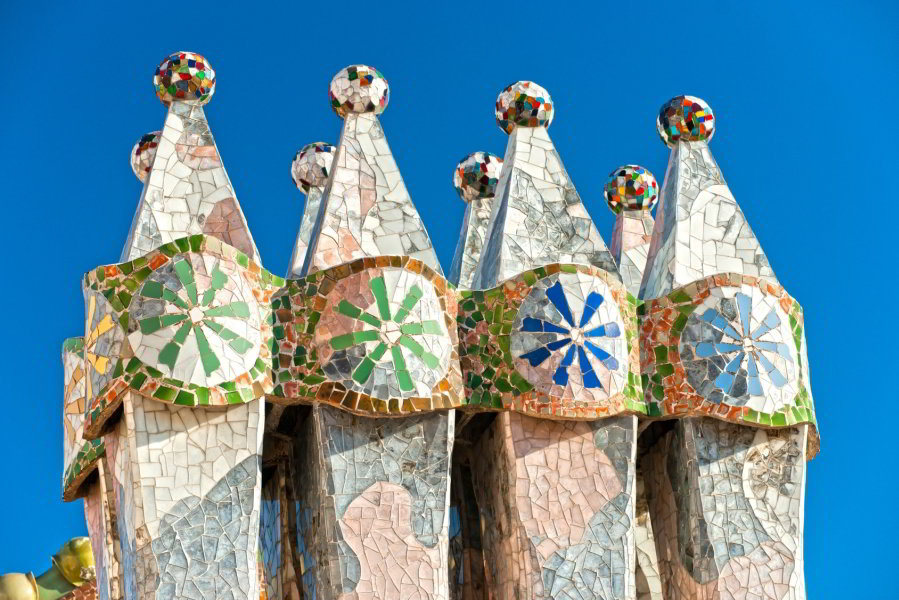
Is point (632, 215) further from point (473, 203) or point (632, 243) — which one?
point (473, 203)

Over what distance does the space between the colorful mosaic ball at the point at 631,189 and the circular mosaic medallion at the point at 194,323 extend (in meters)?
4.84

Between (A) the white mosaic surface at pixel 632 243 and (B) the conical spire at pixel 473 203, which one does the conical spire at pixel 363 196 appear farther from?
(A) the white mosaic surface at pixel 632 243

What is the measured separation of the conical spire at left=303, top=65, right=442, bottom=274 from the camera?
569 inches

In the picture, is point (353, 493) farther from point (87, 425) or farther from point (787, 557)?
point (787, 557)

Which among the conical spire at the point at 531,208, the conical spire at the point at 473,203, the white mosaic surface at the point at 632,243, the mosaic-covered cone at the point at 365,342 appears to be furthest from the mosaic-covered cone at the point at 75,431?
the white mosaic surface at the point at 632,243

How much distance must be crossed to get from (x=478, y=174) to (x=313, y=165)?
4.83 ft

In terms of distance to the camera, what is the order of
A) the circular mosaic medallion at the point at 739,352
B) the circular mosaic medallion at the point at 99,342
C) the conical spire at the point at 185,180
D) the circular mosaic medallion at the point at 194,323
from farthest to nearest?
the circular mosaic medallion at the point at 739,352 < the conical spire at the point at 185,180 < the circular mosaic medallion at the point at 99,342 < the circular mosaic medallion at the point at 194,323

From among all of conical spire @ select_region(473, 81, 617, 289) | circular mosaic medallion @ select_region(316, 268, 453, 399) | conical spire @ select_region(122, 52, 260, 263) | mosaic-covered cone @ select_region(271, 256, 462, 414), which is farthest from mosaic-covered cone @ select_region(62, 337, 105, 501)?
conical spire @ select_region(473, 81, 617, 289)

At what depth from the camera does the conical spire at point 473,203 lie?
1675 centimetres

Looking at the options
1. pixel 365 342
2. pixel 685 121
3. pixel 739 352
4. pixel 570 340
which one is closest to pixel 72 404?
pixel 365 342

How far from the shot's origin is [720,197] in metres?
15.9

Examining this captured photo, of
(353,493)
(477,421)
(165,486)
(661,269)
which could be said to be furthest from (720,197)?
(165,486)

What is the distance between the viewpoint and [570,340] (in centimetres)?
1441

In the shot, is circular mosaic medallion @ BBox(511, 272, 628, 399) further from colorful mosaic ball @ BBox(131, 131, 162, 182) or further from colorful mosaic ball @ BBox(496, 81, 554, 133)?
colorful mosaic ball @ BBox(131, 131, 162, 182)
